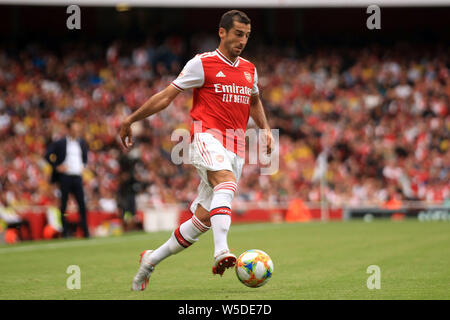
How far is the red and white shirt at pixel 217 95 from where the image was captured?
266 inches

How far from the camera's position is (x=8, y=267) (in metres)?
9.40

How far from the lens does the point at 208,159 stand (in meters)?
6.55

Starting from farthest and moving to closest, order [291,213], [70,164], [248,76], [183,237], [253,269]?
[291,213] < [70,164] < [248,76] < [183,237] < [253,269]

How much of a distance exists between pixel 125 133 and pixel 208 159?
0.76 meters

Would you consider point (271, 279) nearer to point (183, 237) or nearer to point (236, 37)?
point (183, 237)

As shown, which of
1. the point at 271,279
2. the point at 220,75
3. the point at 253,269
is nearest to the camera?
the point at 253,269

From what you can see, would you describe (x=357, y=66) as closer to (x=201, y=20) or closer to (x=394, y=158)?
(x=394, y=158)

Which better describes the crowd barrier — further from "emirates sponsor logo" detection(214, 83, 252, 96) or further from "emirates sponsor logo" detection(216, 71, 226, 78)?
"emirates sponsor logo" detection(216, 71, 226, 78)

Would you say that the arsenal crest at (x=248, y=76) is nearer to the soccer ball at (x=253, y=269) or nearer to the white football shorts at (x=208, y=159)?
A: the white football shorts at (x=208, y=159)

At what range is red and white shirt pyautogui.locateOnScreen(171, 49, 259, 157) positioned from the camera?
22.1 feet

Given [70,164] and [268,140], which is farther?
[70,164]

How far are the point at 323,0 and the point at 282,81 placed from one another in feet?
14.2

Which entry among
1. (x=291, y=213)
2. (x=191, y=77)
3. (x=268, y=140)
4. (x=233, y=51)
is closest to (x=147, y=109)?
(x=191, y=77)

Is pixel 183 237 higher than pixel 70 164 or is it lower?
lower
